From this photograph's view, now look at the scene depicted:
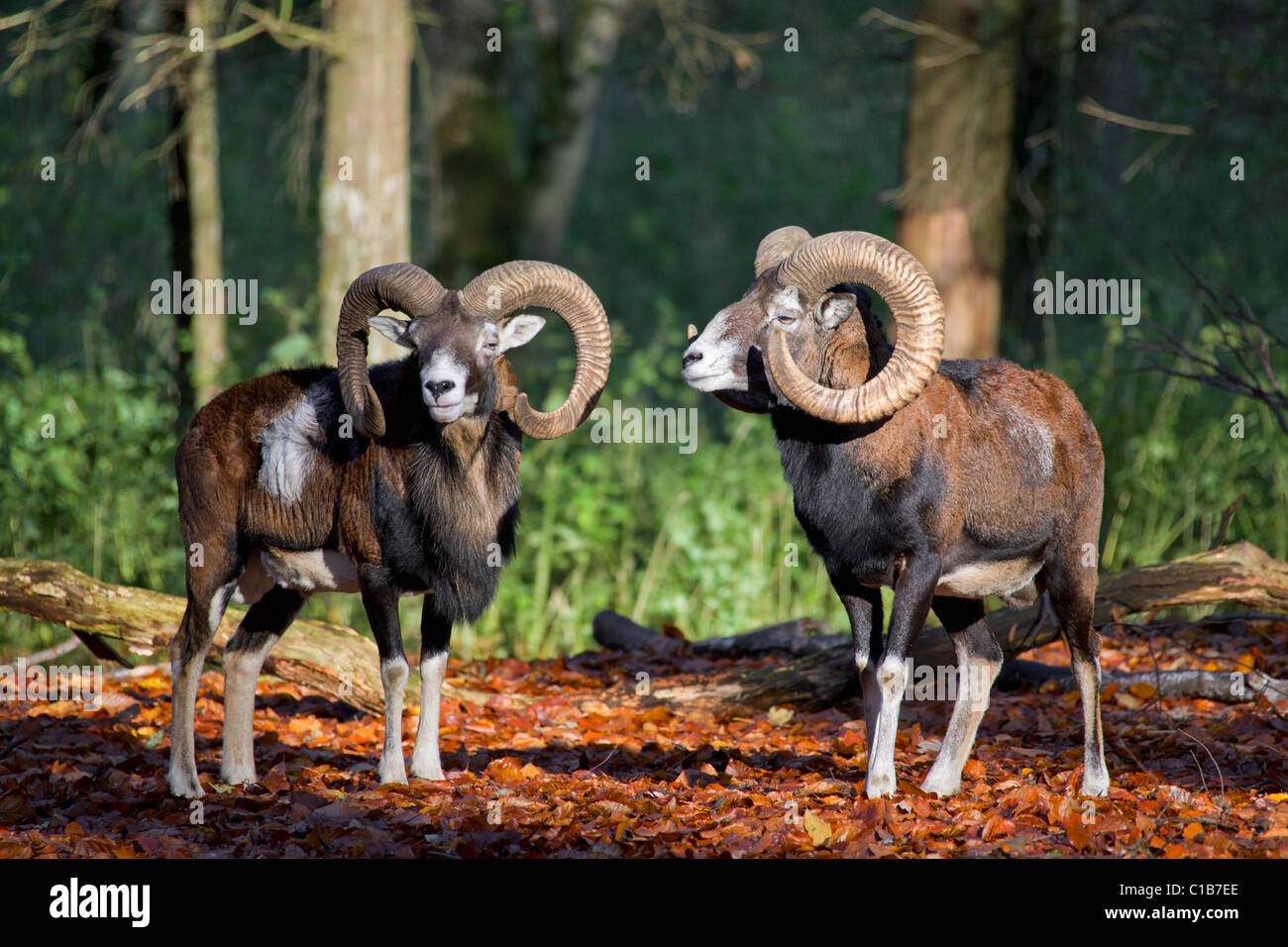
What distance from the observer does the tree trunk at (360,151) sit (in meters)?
10.1

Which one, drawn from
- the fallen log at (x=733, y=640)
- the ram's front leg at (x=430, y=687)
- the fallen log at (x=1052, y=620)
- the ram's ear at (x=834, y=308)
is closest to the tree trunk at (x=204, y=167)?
the fallen log at (x=733, y=640)

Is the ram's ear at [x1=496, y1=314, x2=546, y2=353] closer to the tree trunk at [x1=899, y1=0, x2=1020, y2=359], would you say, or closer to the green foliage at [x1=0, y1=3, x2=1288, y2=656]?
the green foliage at [x1=0, y1=3, x2=1288, y2=656]

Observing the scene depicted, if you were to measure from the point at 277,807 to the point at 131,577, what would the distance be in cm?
485

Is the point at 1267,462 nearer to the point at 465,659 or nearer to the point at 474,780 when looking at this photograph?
the point at 465,659

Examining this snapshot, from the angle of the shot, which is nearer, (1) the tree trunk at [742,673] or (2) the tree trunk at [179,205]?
(1) the tree trunk at [742,673]

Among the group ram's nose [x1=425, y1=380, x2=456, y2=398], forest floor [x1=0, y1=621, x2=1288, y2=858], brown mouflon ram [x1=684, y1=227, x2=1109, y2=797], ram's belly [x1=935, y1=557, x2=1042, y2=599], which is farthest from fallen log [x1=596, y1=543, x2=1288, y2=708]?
ram's nose [x1=425, y1=380, x2=456, y2=398]

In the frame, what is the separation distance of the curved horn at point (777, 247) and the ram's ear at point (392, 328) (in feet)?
5.84

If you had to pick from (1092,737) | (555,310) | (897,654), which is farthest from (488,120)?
(1092,737)

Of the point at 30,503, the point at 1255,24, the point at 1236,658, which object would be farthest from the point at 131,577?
the point at 1255,24

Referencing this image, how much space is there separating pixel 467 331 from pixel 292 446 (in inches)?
44.9

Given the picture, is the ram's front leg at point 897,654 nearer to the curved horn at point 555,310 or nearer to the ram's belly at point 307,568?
the curved horn at point 555,310

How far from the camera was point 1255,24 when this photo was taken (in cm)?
1353

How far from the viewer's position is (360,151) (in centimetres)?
1018

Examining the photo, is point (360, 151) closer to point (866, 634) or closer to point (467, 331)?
point (467, 331)
